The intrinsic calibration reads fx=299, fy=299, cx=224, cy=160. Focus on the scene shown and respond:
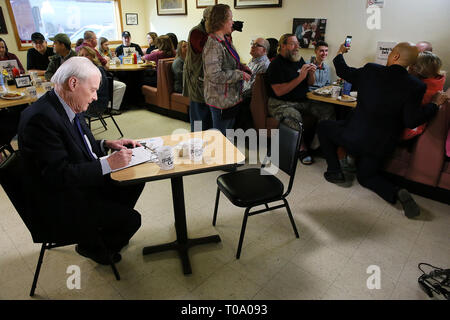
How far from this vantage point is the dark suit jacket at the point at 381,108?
86.7 inches

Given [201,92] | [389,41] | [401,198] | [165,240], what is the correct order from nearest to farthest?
[165,240]
[401,198]
[201,92]
[389,41]

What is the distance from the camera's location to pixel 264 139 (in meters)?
3.62

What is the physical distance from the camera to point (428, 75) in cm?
246

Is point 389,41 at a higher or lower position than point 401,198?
higher

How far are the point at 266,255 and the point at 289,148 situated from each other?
712 mm

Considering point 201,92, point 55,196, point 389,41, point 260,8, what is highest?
point 260,8

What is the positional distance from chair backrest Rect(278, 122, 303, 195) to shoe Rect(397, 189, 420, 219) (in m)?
1.07

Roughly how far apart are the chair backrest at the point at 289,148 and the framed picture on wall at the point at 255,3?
3.05 m

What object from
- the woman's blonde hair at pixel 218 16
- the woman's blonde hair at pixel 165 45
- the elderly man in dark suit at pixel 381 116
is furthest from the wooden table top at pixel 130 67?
the elderly man in dark suit at pixel 381 116

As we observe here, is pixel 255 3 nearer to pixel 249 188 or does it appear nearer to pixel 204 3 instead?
pixel 204 3

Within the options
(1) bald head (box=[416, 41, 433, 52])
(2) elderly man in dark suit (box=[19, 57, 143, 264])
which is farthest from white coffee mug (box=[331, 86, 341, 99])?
(2) elderly man in dark suit (box=[19, 57, 143, 264])
